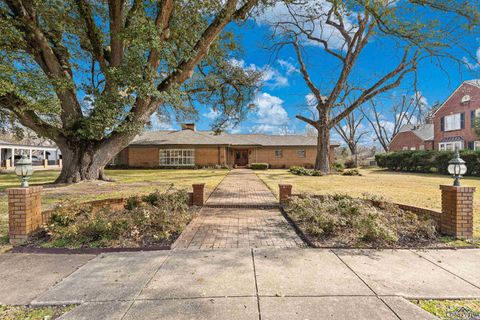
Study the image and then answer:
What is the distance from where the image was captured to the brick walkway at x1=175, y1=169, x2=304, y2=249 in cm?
437

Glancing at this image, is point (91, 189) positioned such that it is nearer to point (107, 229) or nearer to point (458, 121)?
point (107, 229)

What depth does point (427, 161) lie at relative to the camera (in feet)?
68.3

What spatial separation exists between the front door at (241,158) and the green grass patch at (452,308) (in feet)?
91.1

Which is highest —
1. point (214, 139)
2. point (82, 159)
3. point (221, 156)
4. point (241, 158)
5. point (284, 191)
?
point (214, 139)

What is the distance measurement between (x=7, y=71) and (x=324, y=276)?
460 inches

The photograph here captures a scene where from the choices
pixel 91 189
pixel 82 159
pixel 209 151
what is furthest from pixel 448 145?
pixel 82 159

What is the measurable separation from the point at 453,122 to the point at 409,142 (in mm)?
8022

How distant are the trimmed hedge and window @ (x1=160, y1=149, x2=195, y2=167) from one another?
21.3 m

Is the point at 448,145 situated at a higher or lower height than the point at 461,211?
higher

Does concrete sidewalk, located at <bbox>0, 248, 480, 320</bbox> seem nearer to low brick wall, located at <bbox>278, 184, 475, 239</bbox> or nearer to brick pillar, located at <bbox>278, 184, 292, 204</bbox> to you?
low brick wall, located at <bbox>278, 184, 475, 239</bbox>

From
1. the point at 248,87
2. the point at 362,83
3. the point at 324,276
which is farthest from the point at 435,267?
the point at 362,83

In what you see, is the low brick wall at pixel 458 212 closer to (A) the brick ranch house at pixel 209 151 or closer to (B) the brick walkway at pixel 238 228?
(B) the brick walkway at pixel 238 228

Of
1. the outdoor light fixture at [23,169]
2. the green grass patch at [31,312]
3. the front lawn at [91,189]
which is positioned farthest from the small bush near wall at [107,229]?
the green grass patch at [31,312]

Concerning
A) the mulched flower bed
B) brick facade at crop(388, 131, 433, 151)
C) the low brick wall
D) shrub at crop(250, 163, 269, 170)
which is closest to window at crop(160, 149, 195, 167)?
shrub at crop(250, 163, 269, 170)
